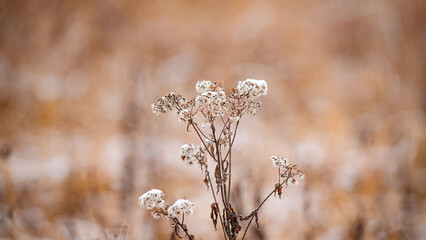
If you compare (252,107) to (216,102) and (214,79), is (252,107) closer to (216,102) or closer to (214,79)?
(216,102)

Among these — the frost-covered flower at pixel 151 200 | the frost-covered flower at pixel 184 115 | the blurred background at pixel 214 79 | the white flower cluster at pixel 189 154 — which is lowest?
the frost-covered flower at pixel 151 200

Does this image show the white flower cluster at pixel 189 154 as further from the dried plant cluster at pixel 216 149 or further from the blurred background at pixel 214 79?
the blurred background at pixel 214 79

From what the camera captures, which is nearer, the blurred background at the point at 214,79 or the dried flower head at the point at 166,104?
the dried flower head at the point at 166,104

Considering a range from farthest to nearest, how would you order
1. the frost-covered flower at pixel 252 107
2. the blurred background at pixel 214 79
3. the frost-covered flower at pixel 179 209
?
the blurred background at pixel 214 79
the frost-covered flower at pixel 252 107
the frost-covered flower at pixel 179 209

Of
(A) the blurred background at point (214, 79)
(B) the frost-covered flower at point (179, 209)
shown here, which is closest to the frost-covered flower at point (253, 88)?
(B) the frost-covered flower at point (179, 209)

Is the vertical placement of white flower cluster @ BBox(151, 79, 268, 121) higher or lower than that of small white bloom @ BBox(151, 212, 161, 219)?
higher

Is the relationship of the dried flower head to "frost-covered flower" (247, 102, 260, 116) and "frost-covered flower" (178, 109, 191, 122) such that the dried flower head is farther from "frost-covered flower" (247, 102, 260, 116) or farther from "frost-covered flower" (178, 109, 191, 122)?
"frost-covered flower" (247, 102, 260, 116)

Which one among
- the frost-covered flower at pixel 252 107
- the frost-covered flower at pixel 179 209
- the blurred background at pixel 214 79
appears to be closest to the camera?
the frost-covered flower at pixel 179 209

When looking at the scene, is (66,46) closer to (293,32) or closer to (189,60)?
(189,60)

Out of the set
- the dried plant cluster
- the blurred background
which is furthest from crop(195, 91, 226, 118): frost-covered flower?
the blurred background
